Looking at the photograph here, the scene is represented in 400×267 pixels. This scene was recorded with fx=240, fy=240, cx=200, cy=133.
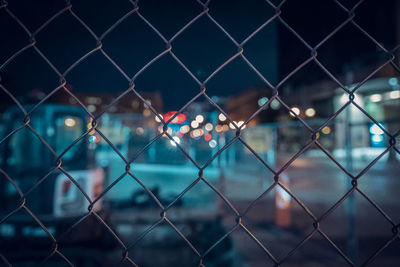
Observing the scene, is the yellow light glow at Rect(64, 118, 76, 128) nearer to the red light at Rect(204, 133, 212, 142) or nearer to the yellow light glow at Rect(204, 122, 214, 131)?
the yellow light glow at Rect(204, 122, 214, 131)

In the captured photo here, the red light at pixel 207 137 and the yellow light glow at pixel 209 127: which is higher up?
the yellow light glow at pixel 209 127

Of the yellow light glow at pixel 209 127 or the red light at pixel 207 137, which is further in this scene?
the red light at pixel 207 137

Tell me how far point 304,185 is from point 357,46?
15496 mm

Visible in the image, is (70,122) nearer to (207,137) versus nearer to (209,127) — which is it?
(209,127)

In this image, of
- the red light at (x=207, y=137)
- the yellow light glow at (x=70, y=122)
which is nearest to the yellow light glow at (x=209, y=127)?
the red light at (x=207, y=137)

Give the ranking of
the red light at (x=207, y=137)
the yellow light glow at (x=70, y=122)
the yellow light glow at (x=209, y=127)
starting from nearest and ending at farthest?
the yellow light glow at (x=70, y=122) → the yellow light glow at (x=209, y=127) → the red light at (x=207, y=137)

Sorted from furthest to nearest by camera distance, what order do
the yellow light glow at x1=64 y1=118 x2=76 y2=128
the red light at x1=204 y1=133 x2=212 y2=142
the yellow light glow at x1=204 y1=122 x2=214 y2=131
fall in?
1. the red light at x1=204 y1=133 x2=212 y2=142
2. the yellow light glow at x1=204 y1=122 x2=214 y2=131
3. the yellow light glow at x1=64 y1=118 x2=76 y2=128

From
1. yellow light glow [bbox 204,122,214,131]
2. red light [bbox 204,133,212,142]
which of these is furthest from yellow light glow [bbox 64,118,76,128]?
red light [bbox 204,133,212,142]

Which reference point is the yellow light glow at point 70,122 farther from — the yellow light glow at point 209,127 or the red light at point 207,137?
the red light at point 207,137

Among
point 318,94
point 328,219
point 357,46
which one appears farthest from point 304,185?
point 357,46

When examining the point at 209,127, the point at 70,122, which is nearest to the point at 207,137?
the point at 209,127

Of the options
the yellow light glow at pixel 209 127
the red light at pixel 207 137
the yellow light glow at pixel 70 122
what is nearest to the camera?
the yellow light glow at pixel 70 122

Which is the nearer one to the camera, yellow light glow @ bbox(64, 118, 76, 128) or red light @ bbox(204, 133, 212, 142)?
yellow light glow @ bbox(64, 118, 76, 128)

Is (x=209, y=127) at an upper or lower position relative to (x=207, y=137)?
upper
